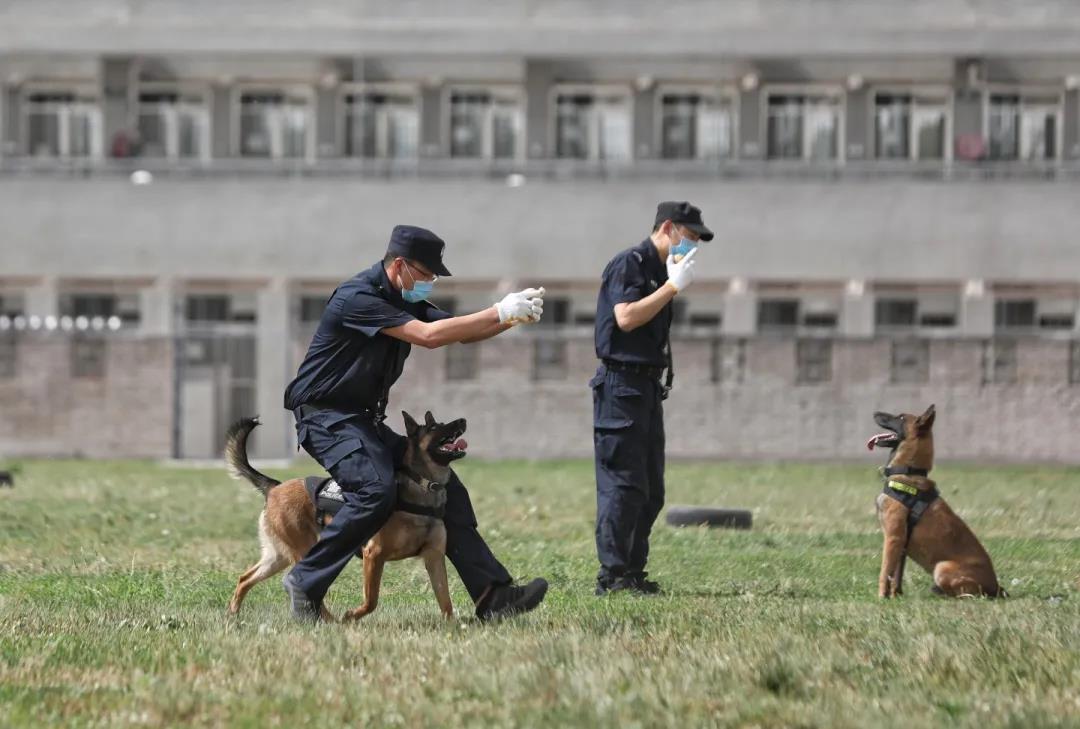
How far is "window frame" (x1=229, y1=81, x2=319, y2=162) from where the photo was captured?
46.1 metres

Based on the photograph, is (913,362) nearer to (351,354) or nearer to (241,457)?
(241,457)

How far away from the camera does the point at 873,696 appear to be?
809cm

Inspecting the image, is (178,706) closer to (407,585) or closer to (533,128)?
(407,585)

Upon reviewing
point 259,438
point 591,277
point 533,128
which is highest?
point 533,128

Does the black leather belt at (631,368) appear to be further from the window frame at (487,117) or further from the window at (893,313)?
the window frame at (487,117)

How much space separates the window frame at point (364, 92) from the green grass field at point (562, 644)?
95.8 ft

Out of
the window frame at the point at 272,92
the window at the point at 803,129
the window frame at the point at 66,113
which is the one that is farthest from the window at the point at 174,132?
the window at the point at 803,129

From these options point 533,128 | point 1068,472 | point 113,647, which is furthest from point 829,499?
point 533,128

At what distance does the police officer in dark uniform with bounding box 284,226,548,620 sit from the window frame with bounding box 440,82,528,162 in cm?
3509

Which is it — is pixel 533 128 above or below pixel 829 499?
above

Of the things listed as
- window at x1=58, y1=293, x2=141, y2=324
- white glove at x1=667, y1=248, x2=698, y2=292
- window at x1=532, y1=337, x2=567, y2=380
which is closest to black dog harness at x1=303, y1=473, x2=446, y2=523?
white glove at x1=667, y1=248, x2=698, y2=292

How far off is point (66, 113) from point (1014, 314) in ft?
68.8

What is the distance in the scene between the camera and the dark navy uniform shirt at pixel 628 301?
12414 millimetres

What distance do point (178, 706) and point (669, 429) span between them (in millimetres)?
27506
